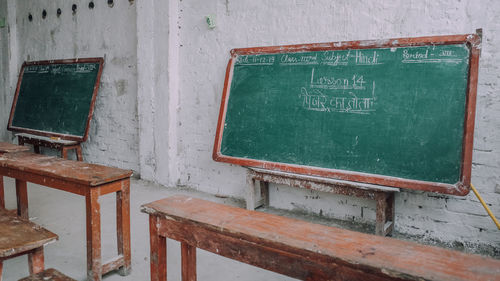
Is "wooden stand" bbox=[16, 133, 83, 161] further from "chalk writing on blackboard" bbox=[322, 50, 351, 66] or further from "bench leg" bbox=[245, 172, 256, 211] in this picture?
"chalk writing on blackboard" bbox=[322, 50, 351, 66]

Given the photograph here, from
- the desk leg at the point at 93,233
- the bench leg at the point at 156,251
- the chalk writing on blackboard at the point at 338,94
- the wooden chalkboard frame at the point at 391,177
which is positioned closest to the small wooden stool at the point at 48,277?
the bench leg at the point at 156,251

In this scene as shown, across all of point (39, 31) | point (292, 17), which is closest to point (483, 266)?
point (292, 17)

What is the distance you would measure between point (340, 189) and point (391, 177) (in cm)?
39

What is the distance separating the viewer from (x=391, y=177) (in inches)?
101

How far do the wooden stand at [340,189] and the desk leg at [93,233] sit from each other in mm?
1512

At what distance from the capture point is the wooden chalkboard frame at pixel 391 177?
91.0 inches

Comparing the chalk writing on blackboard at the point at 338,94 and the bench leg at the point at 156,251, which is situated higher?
the chalk writing on blackboard at the point at 338,94

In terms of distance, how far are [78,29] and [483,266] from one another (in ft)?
17.7

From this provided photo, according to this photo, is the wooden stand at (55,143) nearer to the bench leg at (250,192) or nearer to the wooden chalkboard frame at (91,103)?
the wooden chalkboard frame at (91,103)

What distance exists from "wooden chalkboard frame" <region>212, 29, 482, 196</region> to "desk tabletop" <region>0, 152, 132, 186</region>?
1312 mm

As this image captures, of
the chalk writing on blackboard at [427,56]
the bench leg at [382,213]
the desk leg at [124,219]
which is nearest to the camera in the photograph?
the desk leg at [124,219]

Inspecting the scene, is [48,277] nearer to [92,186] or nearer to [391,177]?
[92,186]

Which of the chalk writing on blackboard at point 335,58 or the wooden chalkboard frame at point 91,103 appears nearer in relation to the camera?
the chalk writing on blackboard at point 335,58

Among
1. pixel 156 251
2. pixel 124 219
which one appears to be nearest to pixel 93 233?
pixel 124 219
